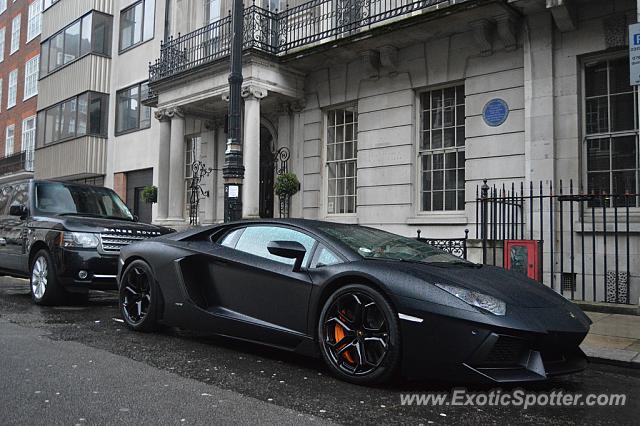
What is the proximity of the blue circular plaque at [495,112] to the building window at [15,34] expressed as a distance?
30.5 metres

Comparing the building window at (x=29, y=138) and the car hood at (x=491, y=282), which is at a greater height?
the building window at (x=29, y=138)

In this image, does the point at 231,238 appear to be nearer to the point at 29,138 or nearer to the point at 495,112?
the point at 495,112

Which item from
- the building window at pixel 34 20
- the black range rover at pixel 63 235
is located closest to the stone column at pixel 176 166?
the black range rover at pixel 63 235

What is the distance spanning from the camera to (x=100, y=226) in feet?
25.7

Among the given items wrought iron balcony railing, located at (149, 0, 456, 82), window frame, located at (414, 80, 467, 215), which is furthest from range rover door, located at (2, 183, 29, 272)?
window frame, located at (414, 80, 467, 215)

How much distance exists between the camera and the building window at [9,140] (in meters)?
31.9

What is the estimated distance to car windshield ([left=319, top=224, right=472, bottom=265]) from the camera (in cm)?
463

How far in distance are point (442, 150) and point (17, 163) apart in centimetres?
2590

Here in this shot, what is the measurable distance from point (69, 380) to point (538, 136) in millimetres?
8256

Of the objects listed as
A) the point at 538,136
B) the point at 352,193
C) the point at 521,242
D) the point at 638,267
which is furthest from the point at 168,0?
the point at 638,267

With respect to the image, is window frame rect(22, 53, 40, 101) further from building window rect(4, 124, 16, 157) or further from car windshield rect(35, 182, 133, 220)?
car windshield rect(35, 182, 133, 220)

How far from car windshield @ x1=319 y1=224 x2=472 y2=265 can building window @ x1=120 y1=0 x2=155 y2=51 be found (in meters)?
16.8

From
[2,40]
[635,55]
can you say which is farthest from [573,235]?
[2,40]

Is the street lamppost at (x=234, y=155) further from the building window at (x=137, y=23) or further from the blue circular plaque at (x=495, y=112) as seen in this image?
the building window at (x=137, y=23)
